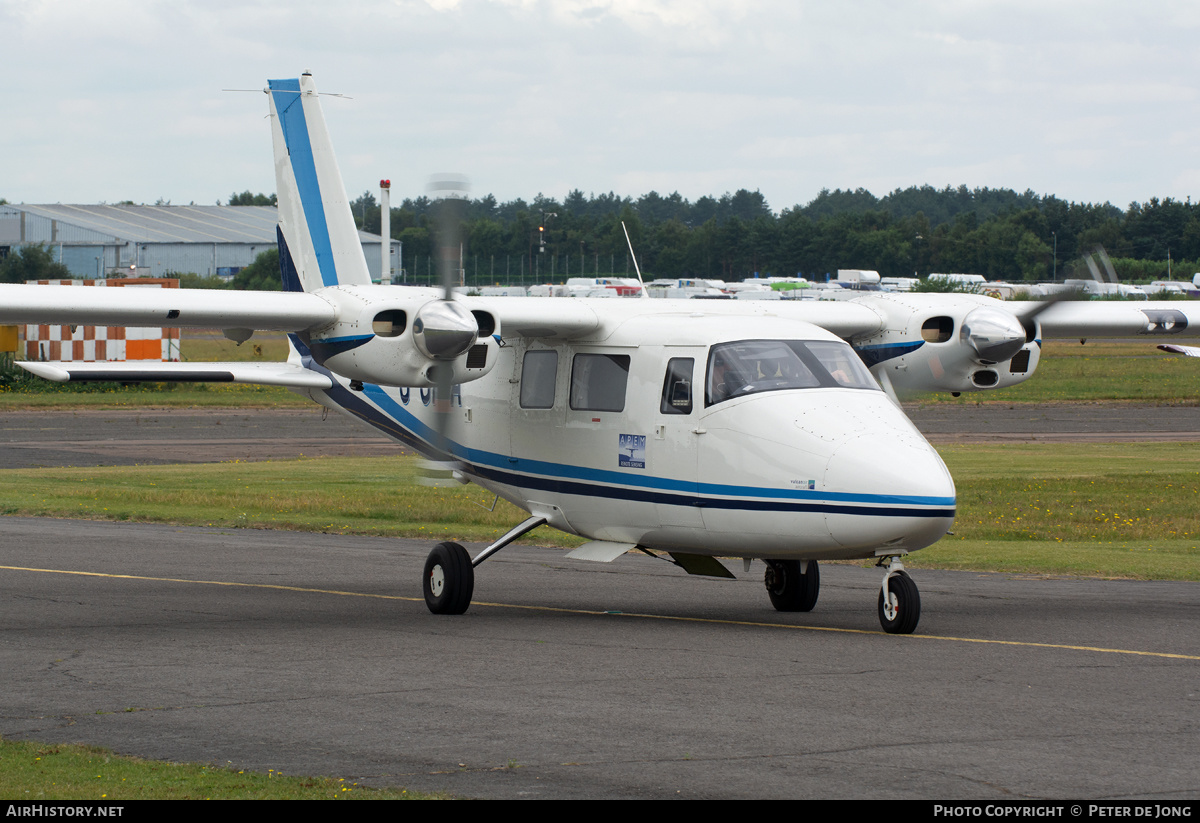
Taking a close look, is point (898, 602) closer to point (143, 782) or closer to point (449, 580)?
point (449, 580)

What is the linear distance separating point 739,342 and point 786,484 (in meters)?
1.57

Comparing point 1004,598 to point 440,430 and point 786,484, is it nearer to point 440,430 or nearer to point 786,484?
point 786,484

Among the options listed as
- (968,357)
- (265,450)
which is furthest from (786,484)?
Result: (265,450)

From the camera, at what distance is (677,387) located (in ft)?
44.0

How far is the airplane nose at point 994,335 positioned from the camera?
566 inches

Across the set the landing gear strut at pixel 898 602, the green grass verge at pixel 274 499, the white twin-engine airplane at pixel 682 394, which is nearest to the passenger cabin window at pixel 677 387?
the white twin-engine airplane at pixel 682 394

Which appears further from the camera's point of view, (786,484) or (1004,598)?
(1004,598)

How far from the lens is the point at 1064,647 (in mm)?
12141

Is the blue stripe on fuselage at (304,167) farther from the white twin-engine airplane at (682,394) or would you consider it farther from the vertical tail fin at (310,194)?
the white twin-engine airplane at (682,394)

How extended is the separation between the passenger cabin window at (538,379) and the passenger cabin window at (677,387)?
60.3 inches

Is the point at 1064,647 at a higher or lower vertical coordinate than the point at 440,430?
lower

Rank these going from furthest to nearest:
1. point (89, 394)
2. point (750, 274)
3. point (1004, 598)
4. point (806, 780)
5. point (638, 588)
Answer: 1. point (750, 274)
2. point (89, 394)
3. point (638, 588)
4. point (1004, 598)
5. point (806, 780)

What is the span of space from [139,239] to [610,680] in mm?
119736

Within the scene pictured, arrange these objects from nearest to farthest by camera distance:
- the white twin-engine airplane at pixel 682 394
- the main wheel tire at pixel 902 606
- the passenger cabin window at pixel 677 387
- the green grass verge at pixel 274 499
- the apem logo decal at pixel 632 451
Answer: the white twin-engine airplane at pixel 682 394 < the main wheel tire at pixel 902 606 < the passenger cabin window at pixel 677 387 < the apem logo decal at pixel 632 451 < the green grass verge at pixel 274 499
